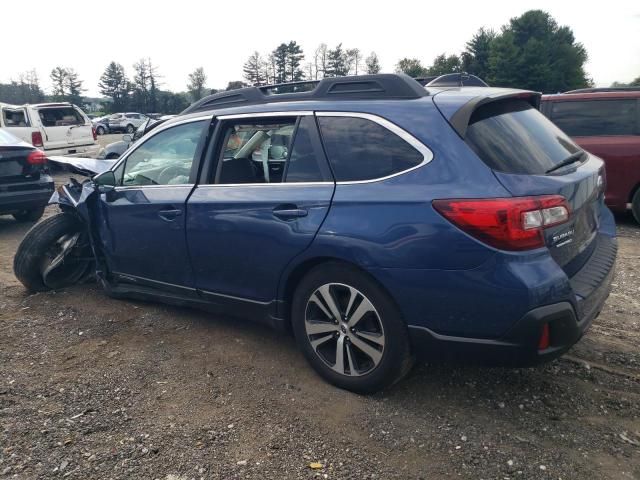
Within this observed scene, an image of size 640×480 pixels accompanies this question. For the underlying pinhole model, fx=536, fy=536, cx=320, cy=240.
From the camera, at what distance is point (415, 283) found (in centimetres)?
268

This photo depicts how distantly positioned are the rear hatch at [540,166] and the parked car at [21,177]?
6663 mm

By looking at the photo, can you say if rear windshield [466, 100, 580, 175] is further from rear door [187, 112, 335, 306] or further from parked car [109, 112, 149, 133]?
parked car [109, 112, 149, 133]

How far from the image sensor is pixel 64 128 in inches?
567

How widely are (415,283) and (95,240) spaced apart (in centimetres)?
311

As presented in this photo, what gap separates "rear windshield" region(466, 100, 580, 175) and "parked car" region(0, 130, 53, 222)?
664 cm

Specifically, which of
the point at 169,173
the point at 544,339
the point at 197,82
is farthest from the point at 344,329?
the point at 197,82

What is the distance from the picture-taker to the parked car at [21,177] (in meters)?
7.37

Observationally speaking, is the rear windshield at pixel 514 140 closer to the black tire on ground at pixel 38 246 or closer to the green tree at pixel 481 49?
the black tire on ground at pixel 38 246

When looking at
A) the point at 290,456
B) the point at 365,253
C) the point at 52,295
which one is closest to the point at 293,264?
the point at 365,253

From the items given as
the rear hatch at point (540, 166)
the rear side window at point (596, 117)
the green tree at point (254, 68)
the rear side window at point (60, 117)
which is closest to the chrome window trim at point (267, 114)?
the rear hatch at point (540, 166)

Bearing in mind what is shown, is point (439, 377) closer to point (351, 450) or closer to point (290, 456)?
point (351, 450)

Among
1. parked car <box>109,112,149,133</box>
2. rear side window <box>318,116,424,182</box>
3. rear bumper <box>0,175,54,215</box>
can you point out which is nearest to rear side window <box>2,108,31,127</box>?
rear bumper <box>0,175,54,215</box>

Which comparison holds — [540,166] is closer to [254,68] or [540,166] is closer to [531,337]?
[531,337]

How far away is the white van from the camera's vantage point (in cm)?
1393
